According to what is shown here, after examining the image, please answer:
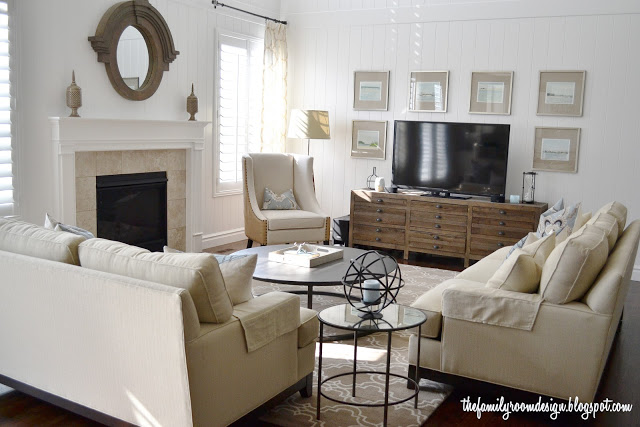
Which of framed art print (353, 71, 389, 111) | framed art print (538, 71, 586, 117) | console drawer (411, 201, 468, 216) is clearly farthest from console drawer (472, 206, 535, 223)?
framed art print (353, 71, 389, 111)

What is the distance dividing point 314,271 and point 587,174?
142 inches

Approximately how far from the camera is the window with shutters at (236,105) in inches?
294

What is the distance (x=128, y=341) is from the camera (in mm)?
2826

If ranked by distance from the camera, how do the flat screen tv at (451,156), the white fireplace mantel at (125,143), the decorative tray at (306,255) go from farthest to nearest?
the flat screen tv at (451,156)
the white fireplace mantel at (125,143)
the decorative tray at (306,255)

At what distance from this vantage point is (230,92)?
24.8ft

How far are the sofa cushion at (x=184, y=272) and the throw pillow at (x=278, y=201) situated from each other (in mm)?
4220

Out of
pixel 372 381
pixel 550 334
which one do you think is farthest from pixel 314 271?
pixel 550 334

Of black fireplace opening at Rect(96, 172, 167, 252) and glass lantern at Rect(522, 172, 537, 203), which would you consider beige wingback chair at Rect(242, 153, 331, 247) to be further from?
glass lantern at Rect(522, 172, 537, 203)

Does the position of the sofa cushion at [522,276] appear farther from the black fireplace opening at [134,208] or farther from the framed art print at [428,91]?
the framed art print at [428,91]

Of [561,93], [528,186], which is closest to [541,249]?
[528,186]

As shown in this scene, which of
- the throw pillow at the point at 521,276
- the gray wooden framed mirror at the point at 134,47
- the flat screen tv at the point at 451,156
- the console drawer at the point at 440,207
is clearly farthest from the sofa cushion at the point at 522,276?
the gray wooden framed mirror at the point at 134,47

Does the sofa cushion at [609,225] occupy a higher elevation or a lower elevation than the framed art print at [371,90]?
lower

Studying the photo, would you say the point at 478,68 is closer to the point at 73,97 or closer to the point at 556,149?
the point at 556,149

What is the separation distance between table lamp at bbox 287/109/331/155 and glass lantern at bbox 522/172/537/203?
227 centimetres
